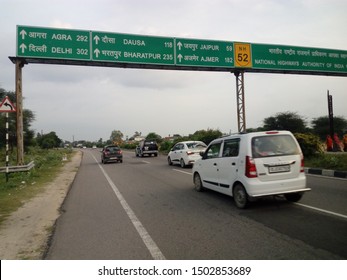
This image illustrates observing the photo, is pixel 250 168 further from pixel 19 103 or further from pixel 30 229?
pixel 19 103

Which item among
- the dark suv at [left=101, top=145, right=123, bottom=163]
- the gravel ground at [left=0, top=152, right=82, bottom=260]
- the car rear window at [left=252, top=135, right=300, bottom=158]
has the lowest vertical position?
the gravel ground at [left=0, top=152, right=82, bottom=260]

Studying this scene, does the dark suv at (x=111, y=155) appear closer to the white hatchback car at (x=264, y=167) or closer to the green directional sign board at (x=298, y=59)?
the green directional sign board at (x=298, y=59)

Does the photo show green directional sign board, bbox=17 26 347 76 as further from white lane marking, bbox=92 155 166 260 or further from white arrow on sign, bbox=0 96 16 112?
white lane marking, bbox=92 155 166 260

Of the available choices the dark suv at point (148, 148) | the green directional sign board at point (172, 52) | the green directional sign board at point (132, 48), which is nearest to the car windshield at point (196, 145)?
the green directional sign board at point (172, 52)

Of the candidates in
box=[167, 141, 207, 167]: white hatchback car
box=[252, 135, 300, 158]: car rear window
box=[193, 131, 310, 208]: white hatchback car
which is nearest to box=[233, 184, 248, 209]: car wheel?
box=[193, 131, 310, 208]: white hatchback car

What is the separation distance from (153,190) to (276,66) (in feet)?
49.7

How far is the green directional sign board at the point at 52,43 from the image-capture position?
16.3 m

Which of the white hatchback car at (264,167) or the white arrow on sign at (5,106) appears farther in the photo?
the white arrow on sign at (5,106)

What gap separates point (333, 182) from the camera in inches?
406

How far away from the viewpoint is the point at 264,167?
657 centimetres

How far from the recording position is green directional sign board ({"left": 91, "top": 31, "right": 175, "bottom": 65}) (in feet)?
58.1

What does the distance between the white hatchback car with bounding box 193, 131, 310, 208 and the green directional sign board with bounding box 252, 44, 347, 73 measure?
48.9ft

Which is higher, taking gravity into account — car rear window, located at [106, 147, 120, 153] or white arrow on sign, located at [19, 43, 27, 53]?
white arrow on sign, located at [19, 43, 27, 53]

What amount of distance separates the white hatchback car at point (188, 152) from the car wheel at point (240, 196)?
33.0ft
